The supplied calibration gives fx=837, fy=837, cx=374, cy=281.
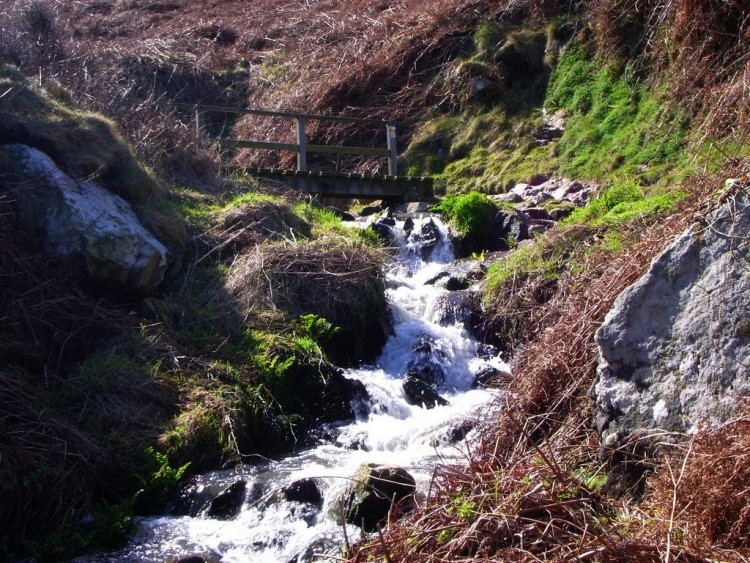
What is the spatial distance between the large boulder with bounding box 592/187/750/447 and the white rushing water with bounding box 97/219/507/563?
41.0 inches

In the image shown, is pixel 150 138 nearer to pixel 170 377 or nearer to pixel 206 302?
pixel 206 302

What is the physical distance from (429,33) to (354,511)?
44.6ft

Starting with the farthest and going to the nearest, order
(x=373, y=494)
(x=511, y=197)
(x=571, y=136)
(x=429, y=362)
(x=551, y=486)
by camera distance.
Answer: (x=571, y=136)
(x=511, y=197)
(x=429, y=362)
(x=373, y=494)
(x=551, y=486)

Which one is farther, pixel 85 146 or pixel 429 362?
pixel 85 146

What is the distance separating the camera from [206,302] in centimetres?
883

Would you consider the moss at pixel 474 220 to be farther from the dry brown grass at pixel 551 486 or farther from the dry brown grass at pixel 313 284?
the dry brown grass at pixel 551 486

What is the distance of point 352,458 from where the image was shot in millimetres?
6895

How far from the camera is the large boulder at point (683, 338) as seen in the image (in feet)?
14.8

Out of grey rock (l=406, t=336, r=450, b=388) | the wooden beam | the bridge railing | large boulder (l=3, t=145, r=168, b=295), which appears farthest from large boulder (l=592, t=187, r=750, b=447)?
the wooden beam

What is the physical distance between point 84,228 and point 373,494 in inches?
164

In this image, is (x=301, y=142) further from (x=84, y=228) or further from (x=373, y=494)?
(x=373, y=494)

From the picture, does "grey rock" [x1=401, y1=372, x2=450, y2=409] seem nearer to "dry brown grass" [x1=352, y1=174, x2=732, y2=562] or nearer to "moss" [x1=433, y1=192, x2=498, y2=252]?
"dry brown grass" [x1=352, y1=174, x2=732, y2=562]

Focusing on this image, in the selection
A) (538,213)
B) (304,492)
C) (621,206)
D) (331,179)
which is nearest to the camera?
(304,492)

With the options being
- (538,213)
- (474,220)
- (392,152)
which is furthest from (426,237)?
(392,152)
